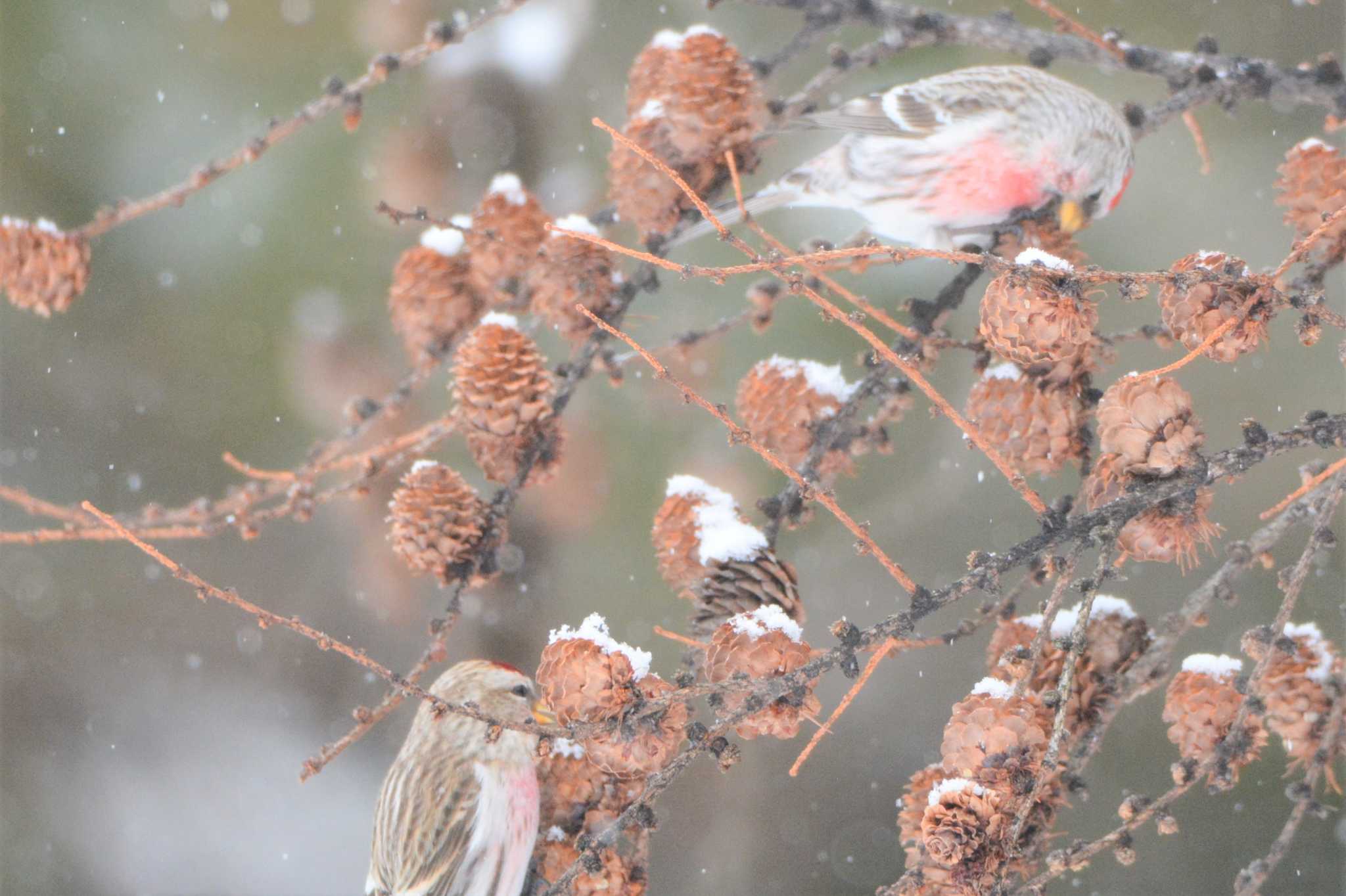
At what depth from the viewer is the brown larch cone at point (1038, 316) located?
1.03m

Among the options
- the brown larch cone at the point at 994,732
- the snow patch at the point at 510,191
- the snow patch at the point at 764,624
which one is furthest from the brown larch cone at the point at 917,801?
the snow patch at the point at 510,191

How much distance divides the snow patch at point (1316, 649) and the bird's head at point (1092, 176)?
0.86 meters

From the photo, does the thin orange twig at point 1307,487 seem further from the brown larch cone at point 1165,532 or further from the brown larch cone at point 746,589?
the brown larch cone at point 746,589

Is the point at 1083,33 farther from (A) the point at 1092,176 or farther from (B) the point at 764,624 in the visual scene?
(B) the point at 764,624

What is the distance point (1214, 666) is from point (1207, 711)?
0.05m

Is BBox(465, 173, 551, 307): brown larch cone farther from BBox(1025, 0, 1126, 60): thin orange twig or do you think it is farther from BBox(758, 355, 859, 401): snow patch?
BBox(1025, 0, 1126, 60): thin orange twig

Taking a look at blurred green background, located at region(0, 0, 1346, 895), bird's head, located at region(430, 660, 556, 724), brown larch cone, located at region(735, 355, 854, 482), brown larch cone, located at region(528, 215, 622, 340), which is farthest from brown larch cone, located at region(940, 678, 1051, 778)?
blurred green background, located at region(0, 0, 1346, 895)

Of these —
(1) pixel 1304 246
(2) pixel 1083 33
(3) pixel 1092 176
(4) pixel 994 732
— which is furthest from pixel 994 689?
(3) pixel 1092 176

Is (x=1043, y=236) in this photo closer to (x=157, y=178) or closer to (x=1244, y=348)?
(x=1244, y=348)

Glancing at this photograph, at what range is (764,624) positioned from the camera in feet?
3.56

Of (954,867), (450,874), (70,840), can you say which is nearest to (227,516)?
(450,874)

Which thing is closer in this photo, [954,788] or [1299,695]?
[954,788]

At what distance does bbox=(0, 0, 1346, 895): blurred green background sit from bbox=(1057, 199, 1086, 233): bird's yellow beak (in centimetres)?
58

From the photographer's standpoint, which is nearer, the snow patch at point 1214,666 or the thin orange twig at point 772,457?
the thin orange twig at point 772,457
